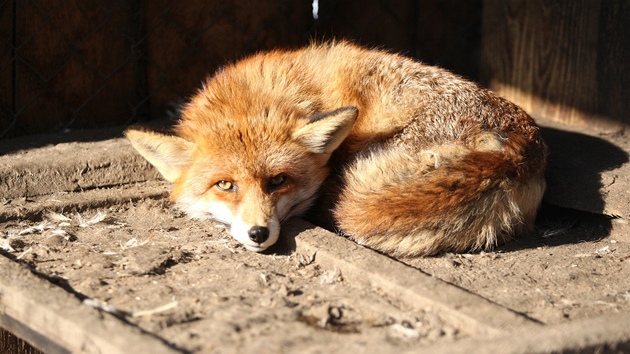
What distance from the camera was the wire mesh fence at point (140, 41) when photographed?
13.3 ft

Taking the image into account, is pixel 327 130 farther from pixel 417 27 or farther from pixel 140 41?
pixel 417 27

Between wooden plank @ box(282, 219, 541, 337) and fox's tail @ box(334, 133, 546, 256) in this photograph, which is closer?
wooden plank @ box(282, 219, 541, 337)

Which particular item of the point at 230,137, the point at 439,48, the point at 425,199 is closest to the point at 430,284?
the point at 425,199

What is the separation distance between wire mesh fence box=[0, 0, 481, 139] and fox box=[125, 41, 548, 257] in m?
0.81

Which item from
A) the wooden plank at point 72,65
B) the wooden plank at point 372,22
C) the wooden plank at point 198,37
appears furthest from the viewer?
the wooden plank at point 372,22

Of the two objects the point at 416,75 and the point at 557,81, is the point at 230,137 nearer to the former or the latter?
the point at 416,75

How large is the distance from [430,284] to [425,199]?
18.5 inches

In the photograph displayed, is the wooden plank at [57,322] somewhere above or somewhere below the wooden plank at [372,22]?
below

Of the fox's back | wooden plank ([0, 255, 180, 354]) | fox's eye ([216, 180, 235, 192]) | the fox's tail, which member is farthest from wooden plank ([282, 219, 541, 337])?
wooden plank ([0, 255, 180, 354])

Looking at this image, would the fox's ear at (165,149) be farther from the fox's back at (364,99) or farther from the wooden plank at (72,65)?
the wooden plank at (72,65)

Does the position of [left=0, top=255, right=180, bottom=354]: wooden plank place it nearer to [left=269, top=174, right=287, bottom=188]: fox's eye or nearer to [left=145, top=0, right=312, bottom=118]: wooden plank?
[left=269, top=174, right=287, bottom=188]: fox's eye

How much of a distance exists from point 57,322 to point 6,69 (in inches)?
77.9

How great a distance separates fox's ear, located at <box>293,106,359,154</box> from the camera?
3.24m

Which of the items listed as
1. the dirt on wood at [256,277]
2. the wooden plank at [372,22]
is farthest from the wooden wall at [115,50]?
the dirt on wood at [256,277]
